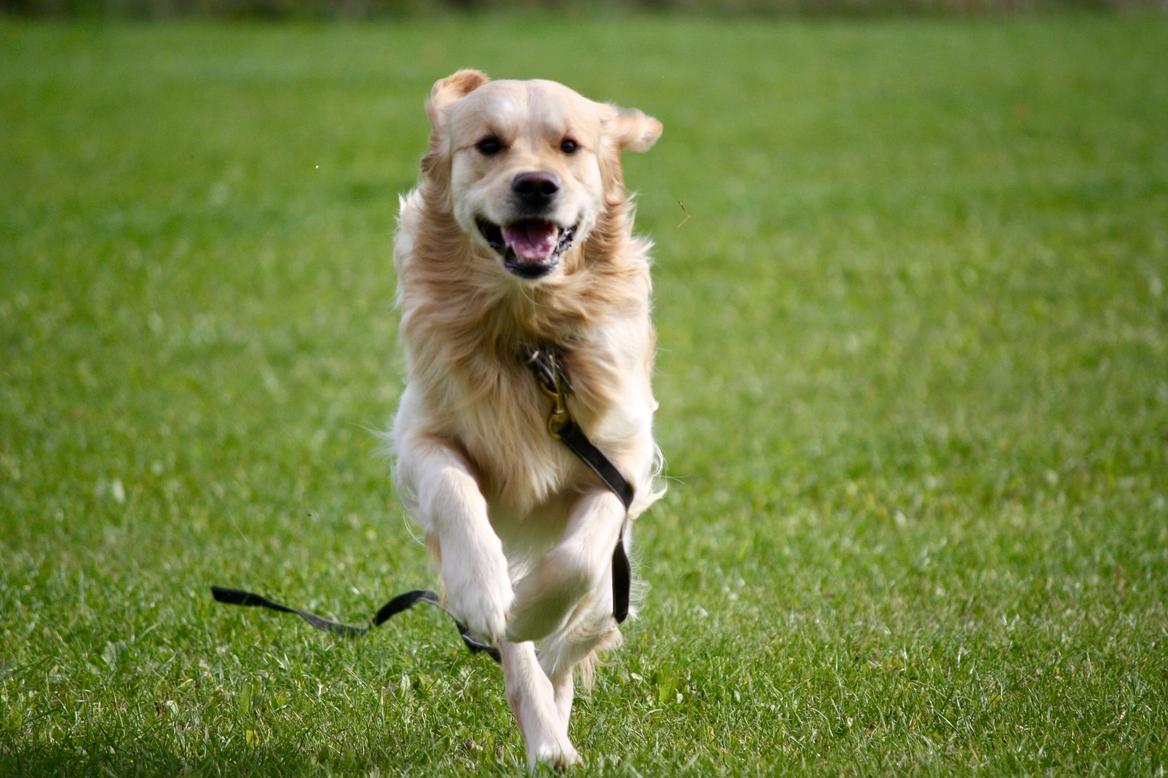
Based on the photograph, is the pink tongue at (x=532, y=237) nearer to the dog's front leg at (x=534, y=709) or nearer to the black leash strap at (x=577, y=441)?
the black leash strap at (x=577, y=441)

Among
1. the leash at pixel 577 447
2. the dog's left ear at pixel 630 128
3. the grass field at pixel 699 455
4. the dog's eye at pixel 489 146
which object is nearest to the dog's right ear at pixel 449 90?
the dog's eye at pixel 489 146

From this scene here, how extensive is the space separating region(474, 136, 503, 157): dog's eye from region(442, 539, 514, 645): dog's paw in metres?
1.32

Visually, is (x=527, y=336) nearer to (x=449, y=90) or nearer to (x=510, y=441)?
(x=510, y=441)

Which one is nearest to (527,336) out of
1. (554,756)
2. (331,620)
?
(554,756)

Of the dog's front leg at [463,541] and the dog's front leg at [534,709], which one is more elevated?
the dog's front leg at [463,541]

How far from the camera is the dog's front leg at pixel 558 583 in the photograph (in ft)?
12.5

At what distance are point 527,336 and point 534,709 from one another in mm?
1183

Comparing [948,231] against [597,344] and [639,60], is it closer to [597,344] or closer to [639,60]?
[597,344]

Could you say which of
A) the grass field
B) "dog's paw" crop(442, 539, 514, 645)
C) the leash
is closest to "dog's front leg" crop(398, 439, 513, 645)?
"dog's paw" crop(442, 539, 514, 645)

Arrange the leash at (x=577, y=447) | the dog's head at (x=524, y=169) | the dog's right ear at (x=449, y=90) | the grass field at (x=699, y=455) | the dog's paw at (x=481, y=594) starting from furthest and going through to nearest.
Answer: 1. the dog's right ear at (x=449, y=90)
2. the grass field at (x=699, y=455)
3. the leash at (x=577, y=447)
4. the dog's head at (x=524, y=169)
5. the dog's paw at (x=481, y=594)

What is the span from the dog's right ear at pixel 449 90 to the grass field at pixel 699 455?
2.02 metres

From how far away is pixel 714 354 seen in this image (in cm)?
1035

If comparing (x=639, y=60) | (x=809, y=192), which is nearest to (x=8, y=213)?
(x=809, y=192)

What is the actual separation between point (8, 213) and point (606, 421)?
1232 cm
